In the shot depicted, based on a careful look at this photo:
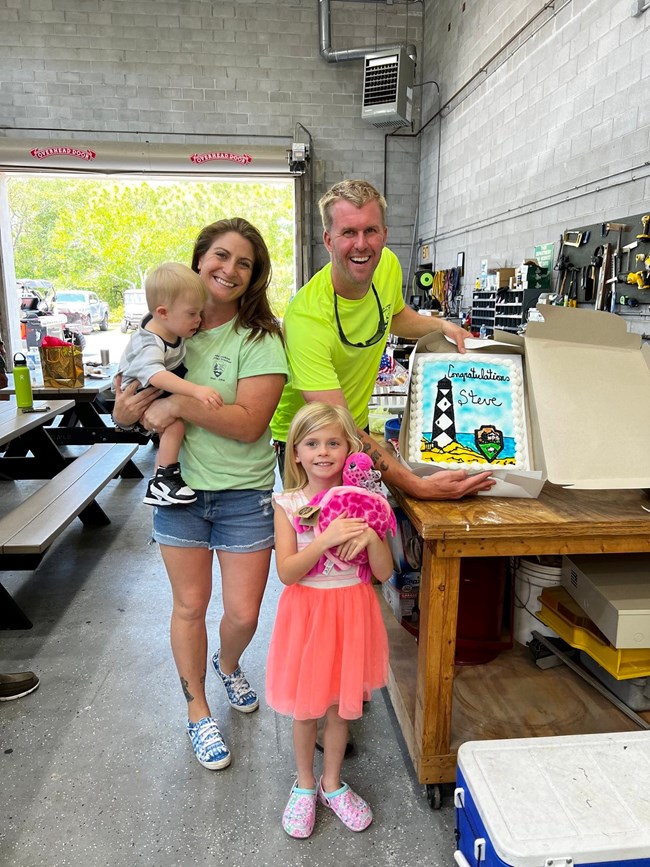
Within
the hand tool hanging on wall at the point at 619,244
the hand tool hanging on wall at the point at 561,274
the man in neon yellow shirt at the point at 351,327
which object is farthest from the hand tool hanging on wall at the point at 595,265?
the man in neon yellow shirt at the point at 351,327

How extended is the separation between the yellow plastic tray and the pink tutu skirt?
26.2 inches

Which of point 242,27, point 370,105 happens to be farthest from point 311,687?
point 242,27

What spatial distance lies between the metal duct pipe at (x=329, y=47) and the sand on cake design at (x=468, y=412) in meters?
6.43

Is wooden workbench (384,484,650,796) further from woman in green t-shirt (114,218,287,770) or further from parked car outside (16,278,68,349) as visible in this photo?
parked car outside (16,278,68,349)

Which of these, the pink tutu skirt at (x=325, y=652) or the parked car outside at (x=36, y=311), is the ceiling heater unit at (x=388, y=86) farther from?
the pink tutu skirt at (x=325, y=652)

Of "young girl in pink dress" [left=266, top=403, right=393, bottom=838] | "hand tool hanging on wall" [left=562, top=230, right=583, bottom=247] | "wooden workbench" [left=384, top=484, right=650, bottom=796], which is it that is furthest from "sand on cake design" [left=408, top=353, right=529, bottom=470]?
"hand tool hanging on wall" [left=562, top=230, right=583, bottom=247]

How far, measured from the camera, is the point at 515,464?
1.54 metres

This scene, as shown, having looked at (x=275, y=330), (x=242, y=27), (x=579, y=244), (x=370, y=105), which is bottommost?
(x=275, y=330)

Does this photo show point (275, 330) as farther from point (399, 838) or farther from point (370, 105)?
point (370, 105)

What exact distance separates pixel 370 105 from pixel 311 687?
685cm

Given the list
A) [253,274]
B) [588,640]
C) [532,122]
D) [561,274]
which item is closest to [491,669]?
[588,640]

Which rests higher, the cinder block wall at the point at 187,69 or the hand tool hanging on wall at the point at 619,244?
the cinder block wall at the point at 187,69

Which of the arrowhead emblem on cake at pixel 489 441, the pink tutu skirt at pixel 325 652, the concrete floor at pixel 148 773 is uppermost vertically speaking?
the arrowhead emblem on cake at pixel 489 441

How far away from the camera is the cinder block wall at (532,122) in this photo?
10.3 ft
